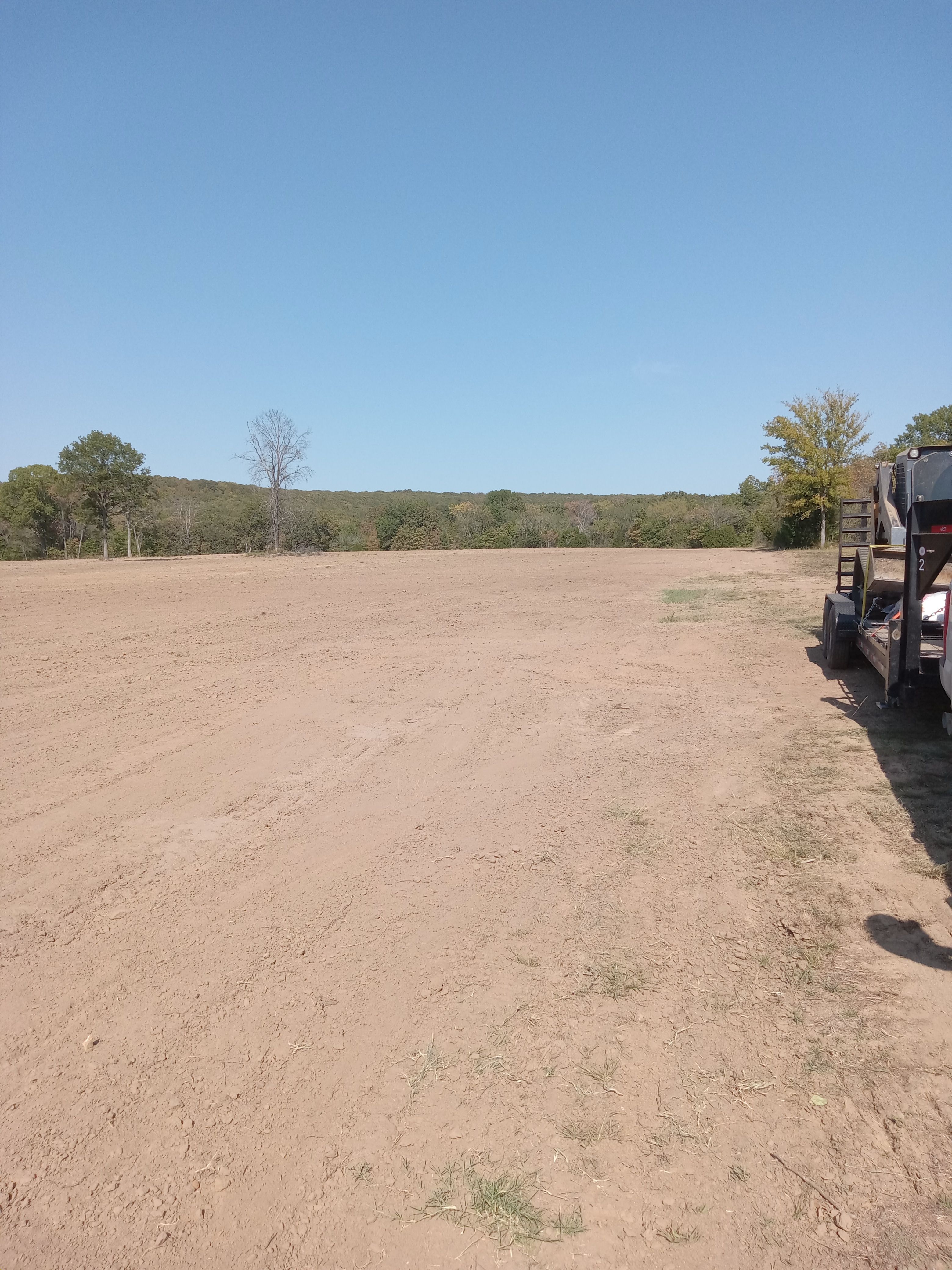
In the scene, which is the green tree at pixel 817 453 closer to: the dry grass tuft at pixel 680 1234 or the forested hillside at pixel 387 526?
the forested hillside at pixel 387 526

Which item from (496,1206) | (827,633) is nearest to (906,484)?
(827,633)

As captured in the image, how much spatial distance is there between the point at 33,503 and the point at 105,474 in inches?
619

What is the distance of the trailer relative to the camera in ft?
19.7

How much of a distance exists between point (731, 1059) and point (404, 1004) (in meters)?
1.35

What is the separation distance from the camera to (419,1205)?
94.7 inches

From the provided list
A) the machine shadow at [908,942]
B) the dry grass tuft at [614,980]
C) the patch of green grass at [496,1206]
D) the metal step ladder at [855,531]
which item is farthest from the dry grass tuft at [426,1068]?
the metal step ladder at [855,531]

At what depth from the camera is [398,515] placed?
80.1 metres

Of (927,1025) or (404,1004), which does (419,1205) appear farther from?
(927,1025)

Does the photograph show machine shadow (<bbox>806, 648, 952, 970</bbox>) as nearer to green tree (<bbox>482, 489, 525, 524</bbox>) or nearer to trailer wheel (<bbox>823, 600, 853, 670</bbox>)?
trailer wheel (<bbox>823, 600, 853, 670</bbox>)

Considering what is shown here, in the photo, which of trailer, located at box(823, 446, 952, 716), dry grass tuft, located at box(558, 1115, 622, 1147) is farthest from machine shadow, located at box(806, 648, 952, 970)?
dry grass tuft, located at box(558, 1115, 622, 1147)

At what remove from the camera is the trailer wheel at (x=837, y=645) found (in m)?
9.36

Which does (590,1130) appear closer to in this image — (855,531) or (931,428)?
(855,531)

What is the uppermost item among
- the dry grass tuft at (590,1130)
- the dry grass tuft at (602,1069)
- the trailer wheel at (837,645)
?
the trailer wheel at (837,645)

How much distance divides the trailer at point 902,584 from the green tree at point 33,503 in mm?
56600
